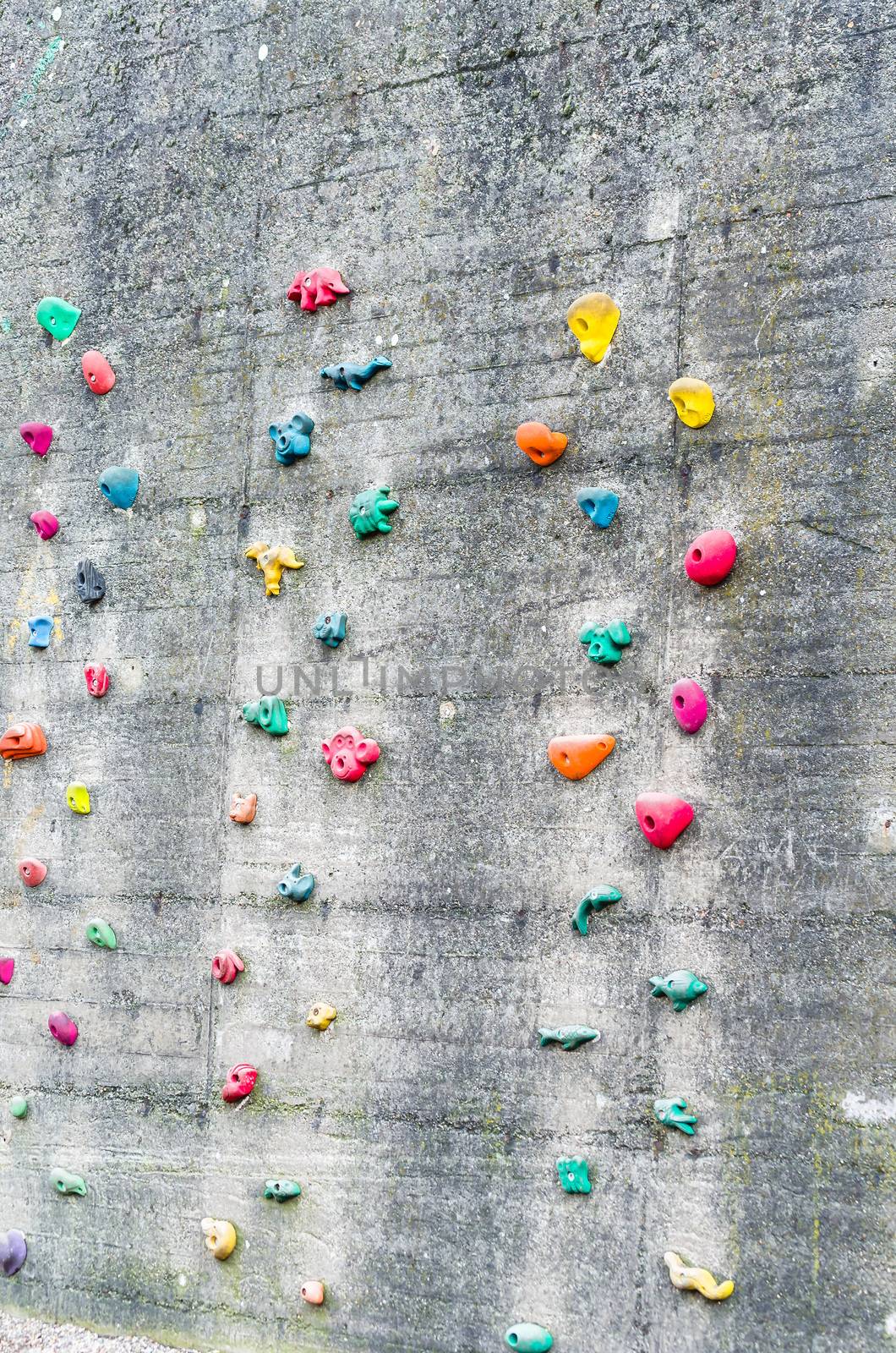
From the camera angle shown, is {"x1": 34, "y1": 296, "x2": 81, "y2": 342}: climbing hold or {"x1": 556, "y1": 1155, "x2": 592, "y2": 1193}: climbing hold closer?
{"x1": 556, "y1": 1155, "x2": 592, "y2": 1193}: climbing hold

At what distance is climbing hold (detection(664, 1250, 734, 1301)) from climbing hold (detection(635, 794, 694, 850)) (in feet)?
3.82

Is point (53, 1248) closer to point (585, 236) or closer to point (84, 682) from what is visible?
point (84, 682)

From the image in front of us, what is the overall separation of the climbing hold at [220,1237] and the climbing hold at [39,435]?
2.89 meters

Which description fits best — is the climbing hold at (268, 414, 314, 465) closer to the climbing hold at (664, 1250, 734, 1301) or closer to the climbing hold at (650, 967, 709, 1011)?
the climbing hold at (650, 967, 709, 1011)

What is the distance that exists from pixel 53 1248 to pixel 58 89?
442cm

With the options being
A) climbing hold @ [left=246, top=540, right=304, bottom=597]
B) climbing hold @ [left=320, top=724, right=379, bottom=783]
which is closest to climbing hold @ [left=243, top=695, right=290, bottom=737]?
climbing hold @ [left=320, top=724, right=379, bottom=783]

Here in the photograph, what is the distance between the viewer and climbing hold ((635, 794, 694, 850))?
3203 mm

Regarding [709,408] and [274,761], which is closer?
[709,408]

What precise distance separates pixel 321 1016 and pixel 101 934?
3.10 feet

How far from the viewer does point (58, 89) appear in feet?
14.2

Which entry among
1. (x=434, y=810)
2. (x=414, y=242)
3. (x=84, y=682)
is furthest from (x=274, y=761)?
(x=414, y=242)

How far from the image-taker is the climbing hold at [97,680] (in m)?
4.06

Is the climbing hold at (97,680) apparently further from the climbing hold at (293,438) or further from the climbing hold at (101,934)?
the climbing hold at (293,438)

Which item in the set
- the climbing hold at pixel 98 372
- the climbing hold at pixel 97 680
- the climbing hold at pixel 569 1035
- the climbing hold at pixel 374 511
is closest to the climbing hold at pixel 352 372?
the climbing hold at pixel 374 511
